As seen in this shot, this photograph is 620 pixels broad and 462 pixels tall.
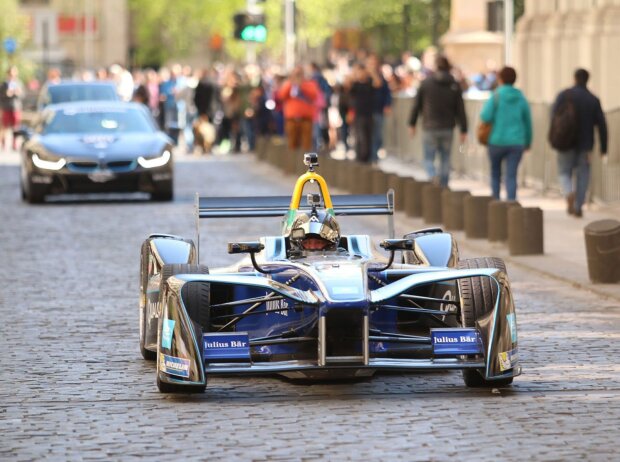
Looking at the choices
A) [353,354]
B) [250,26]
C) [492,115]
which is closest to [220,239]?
[492,115]

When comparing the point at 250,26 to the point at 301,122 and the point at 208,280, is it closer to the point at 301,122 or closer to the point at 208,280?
the point at 301,122

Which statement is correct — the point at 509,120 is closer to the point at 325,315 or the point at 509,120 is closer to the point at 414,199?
the point at 414,199

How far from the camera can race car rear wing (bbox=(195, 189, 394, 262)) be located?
12.3 metres

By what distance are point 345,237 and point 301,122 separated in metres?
24.5

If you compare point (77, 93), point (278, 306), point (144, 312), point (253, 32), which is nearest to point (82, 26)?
point (253, 32)

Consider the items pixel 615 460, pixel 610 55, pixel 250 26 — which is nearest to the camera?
pixel 615 460

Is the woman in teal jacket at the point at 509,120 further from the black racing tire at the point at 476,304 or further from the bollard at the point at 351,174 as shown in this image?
the black racing tire at the point at 476,304

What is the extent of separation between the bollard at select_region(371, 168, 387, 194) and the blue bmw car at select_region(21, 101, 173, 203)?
9.01ft

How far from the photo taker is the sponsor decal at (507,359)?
1016 centimetres

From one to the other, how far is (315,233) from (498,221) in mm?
9165

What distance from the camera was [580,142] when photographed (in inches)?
920

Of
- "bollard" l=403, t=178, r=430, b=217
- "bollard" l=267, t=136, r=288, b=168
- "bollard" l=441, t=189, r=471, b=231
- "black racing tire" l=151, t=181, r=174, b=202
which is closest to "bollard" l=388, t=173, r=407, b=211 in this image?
"bollard" l=403, t=178, r=430, b=217

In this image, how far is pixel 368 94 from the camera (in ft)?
116

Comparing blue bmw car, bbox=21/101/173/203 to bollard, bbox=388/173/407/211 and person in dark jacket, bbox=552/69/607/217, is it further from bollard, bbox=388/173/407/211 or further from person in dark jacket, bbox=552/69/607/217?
person in dark jacket, bbox=552/69/607/217
